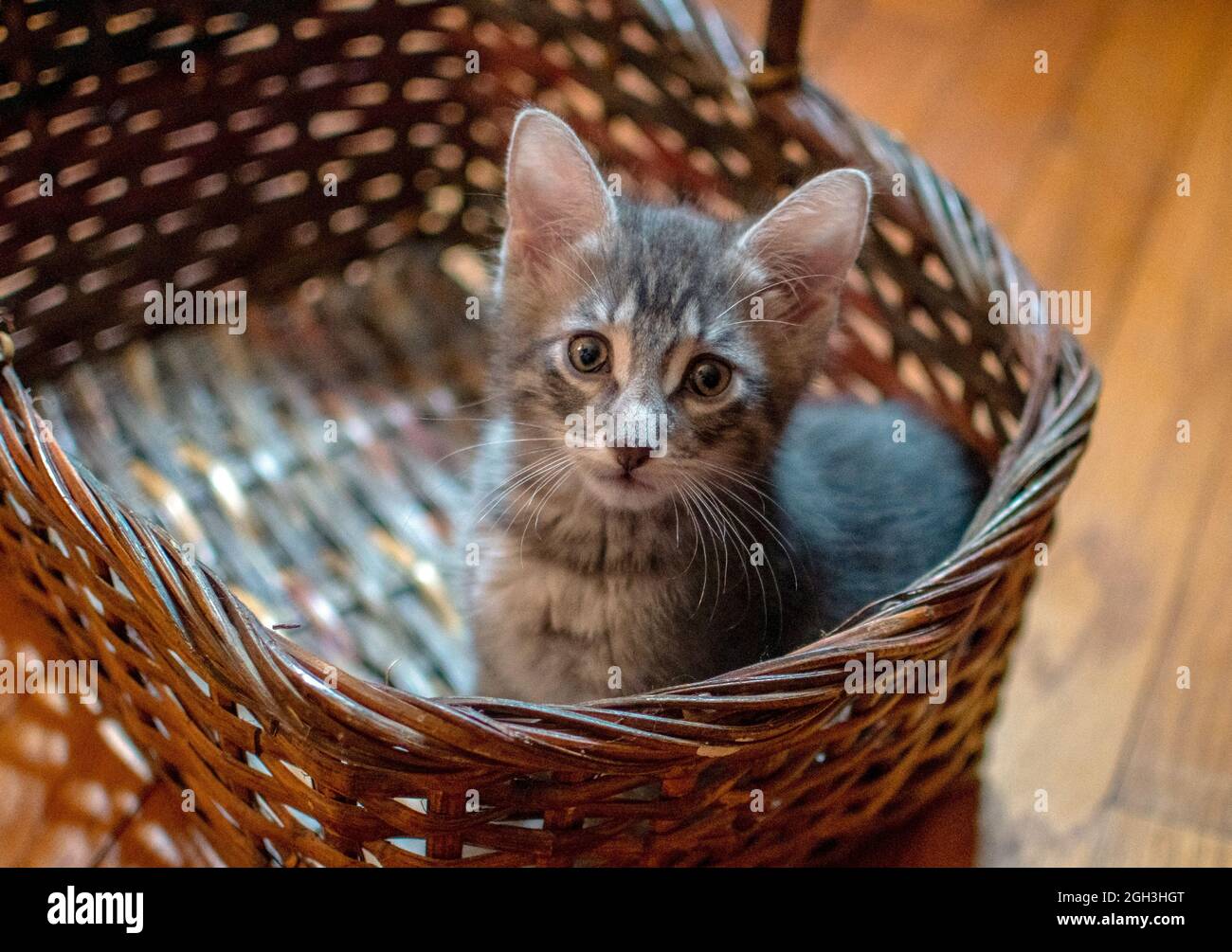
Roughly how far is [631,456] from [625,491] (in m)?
0.06

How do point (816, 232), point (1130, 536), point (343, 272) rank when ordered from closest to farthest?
point (816, 232), point (1130, 536), point (343, 272)

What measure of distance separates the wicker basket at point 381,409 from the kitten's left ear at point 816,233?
244mm

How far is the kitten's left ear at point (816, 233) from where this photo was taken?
1197 millimetres

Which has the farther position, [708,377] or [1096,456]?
[1096,456]

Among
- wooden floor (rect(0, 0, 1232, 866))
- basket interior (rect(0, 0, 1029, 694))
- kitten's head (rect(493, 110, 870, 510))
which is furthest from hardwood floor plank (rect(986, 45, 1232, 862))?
kitten's head (rect(493, 110, 870, 510))

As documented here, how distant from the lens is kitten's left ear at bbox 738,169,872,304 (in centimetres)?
120

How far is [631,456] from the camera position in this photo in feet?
3.65

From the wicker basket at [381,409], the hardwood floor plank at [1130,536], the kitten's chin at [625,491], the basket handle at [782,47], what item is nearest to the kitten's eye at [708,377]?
the kitten's chin at [625,491]

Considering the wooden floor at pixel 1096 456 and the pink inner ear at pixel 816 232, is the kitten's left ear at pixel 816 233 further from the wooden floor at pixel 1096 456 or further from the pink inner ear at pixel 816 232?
the wooden floor at pixel 1096 456

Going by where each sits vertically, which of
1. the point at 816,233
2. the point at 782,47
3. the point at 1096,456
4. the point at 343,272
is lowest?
the point at 1096,456

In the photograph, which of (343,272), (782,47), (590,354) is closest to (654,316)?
(590,354)

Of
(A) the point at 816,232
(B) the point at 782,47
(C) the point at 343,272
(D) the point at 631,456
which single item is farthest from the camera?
(C) the point at 343,272

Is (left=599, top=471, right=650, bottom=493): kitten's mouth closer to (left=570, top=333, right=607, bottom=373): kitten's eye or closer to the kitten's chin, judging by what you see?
the kitten's chin

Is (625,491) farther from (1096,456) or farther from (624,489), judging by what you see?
(1096,456)
